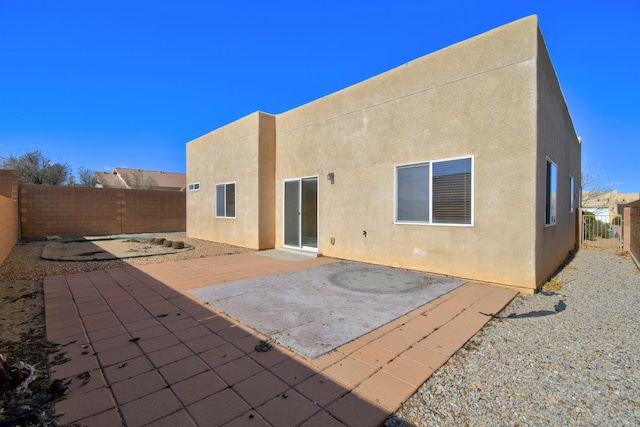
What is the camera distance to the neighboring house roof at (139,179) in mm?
36938

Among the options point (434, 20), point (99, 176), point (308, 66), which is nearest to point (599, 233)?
point (434, 20)

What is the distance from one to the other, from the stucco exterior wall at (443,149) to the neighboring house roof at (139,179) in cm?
3341

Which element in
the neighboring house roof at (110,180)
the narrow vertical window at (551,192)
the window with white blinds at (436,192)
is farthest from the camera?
the neighboring house roof at (110,180)

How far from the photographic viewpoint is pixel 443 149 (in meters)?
5.66

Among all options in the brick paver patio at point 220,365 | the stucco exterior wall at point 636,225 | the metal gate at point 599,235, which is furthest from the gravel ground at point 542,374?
the metal gate at point 599,235

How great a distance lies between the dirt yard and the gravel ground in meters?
2.49

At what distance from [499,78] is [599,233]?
15123 mm

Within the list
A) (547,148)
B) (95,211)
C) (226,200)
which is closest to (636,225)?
(547,148)

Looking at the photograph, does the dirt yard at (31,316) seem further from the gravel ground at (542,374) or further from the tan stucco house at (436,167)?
the tan stucco house at (436,167)

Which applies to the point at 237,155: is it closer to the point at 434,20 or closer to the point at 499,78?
A: the point at 434,20

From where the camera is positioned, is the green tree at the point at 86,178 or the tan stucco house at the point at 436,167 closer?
the tan stucco house at the point at 436,167

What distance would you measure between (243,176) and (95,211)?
9.69m

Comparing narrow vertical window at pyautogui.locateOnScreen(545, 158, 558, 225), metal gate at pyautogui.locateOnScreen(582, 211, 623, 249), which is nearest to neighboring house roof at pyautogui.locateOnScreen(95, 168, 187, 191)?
narrow vertical window at pyautogui.locateOnScreen(545, 158, 558, 225)

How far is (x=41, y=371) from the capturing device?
2.40 metres
